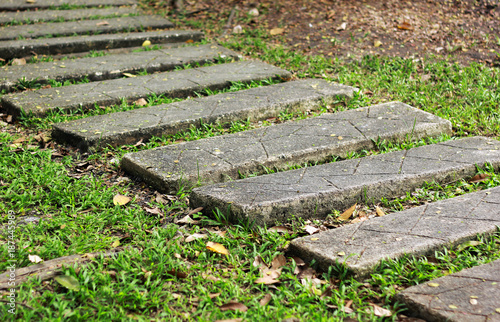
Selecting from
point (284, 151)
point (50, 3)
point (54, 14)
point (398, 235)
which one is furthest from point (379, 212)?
point (50, 3)

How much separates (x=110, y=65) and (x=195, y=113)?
60.5 inches

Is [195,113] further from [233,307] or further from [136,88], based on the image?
[233,307]

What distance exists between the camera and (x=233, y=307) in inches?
75.8

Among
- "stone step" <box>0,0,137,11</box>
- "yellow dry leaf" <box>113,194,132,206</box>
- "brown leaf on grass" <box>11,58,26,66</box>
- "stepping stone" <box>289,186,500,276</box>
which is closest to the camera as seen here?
"stepping stone" <box>289,186,500,276</box>

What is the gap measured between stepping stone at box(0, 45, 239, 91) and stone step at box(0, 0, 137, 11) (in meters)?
2.00

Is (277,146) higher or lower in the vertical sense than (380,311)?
higher

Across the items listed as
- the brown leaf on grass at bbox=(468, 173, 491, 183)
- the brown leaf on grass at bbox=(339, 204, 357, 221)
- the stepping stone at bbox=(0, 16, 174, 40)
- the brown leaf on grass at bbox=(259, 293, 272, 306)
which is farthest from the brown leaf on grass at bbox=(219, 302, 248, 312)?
the stepping stone at bbox=(0, 16, 174, 40)

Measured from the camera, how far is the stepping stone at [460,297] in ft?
5.76

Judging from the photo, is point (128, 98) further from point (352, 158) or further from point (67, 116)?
point (352, 158)

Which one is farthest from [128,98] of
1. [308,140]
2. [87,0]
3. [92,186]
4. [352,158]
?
[87,0]

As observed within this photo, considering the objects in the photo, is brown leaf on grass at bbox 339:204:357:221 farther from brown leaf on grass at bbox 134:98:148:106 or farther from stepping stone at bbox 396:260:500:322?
brown leaf on grass at bbox 134:98:148:106

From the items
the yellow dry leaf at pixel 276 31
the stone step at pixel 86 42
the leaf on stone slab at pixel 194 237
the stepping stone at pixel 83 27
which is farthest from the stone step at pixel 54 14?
the leaf on stone slab at pixel 194 237

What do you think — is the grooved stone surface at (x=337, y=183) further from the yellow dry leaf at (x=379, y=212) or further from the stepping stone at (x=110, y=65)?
the stepping stone at (x=110, y=65)

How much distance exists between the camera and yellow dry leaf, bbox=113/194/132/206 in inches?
105
